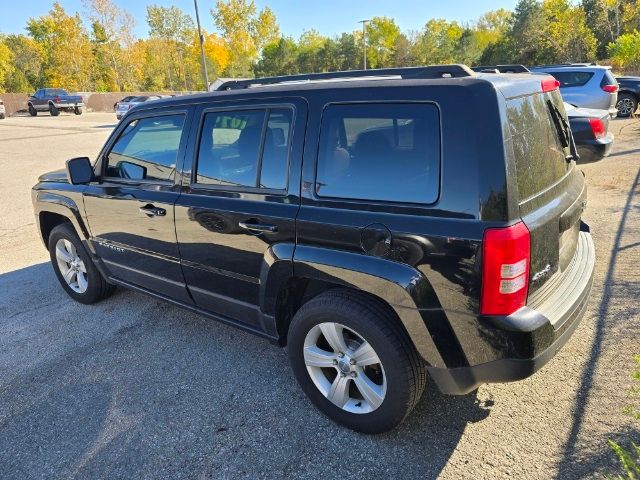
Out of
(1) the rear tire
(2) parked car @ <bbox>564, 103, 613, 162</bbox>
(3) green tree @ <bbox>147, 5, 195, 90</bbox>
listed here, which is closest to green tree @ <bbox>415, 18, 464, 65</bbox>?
(3) green tree @ <bbox>147, 5, 195, 90</bbox>

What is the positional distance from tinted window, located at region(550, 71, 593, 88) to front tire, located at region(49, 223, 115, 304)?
40.7 ft

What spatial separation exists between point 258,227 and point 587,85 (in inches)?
497

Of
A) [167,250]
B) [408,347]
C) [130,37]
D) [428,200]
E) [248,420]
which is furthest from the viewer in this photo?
[130,37]

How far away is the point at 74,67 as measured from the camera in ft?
158

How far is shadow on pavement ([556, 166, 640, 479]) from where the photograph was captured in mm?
2193

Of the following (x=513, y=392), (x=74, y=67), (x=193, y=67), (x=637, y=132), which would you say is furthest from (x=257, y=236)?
(x=193, y=67)

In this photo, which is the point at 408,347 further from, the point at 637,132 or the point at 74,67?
the point at 74,67

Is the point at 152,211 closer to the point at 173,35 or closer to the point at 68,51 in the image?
the point at 68,51

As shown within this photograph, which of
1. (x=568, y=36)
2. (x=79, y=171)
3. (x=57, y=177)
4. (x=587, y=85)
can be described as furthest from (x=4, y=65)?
(x=79, y=171)

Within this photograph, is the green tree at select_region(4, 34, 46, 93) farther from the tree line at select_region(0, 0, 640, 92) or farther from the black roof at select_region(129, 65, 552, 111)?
the black roof at select_region(129, 65, 552, 111)

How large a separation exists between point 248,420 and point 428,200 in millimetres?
1650

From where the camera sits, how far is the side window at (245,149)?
2662 millimetres

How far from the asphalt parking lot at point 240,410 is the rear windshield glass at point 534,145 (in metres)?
1.30

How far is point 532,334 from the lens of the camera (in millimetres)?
2033
